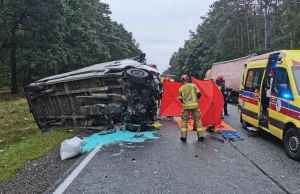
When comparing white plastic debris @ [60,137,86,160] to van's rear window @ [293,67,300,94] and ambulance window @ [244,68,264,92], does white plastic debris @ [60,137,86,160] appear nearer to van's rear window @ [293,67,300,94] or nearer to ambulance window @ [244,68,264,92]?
van's rear window @ [293,67,300,94]

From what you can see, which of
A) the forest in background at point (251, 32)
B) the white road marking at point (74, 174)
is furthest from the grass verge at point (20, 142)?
the forest in background at point (251, 32)

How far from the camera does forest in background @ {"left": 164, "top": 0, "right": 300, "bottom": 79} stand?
33.0 m

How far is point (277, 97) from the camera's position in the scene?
707 cm

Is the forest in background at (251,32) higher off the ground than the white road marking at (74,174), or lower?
higher

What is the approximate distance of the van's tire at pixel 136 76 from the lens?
29.3 feet

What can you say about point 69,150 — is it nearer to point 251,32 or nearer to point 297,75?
point 297,75

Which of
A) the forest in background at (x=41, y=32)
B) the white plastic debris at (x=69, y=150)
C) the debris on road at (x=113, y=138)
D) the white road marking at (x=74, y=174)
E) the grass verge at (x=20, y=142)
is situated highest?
the forest in background at (x=41, y=32)

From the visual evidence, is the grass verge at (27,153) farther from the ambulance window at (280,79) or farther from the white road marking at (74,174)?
the ambulance window at (280,79)


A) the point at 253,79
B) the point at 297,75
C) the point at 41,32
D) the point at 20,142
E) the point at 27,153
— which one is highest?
the point at 41,32

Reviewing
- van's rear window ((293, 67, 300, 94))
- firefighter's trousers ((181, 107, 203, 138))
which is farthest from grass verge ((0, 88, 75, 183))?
van's rear window ((293, 67, 300, 94))

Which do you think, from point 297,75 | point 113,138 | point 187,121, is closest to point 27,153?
point 113,138

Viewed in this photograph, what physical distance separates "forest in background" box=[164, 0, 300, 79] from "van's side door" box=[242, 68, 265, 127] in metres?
23.9

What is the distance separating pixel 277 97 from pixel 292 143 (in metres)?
1.19

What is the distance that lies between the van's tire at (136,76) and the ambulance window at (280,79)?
11.3 ft
